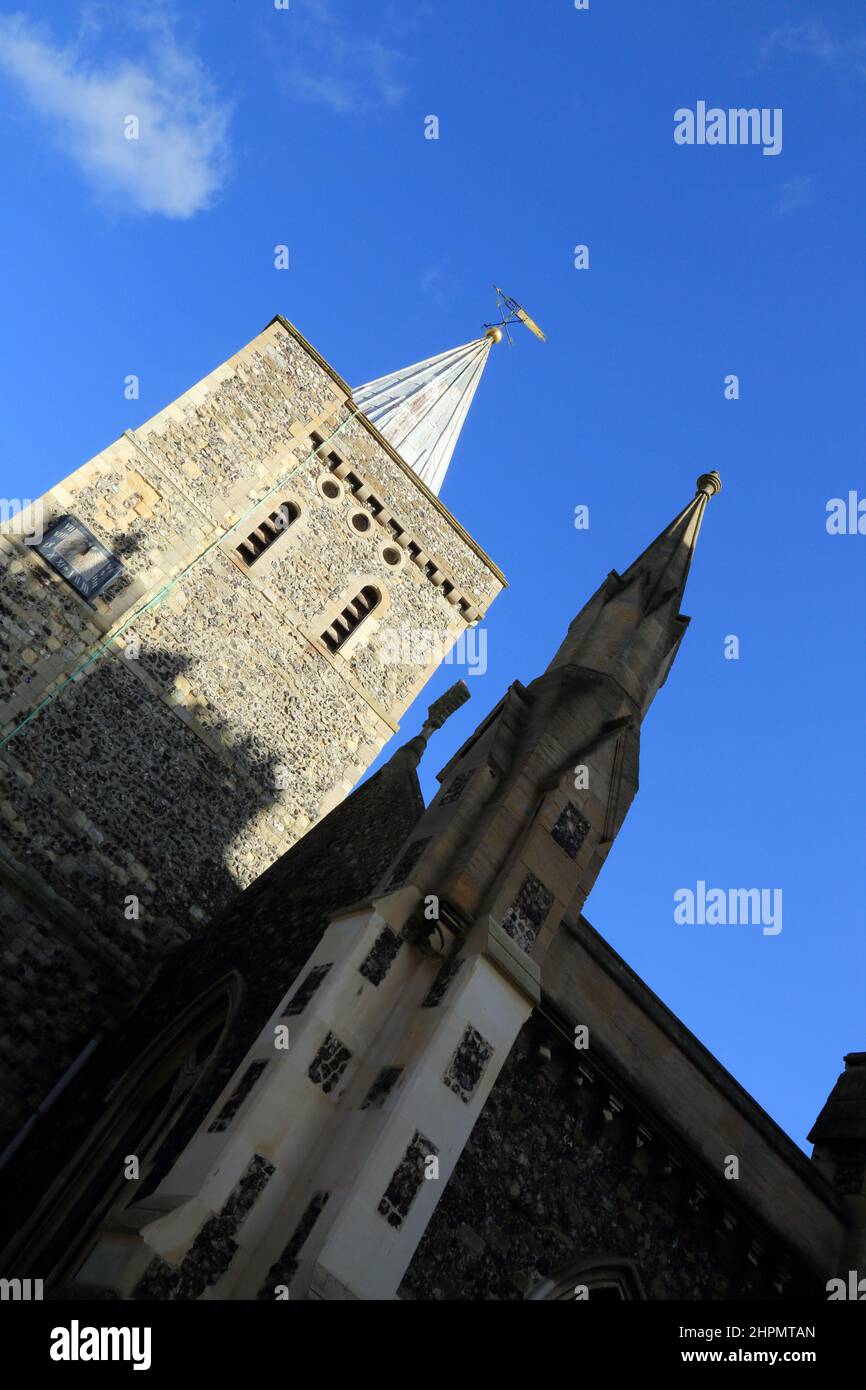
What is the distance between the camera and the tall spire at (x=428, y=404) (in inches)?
963

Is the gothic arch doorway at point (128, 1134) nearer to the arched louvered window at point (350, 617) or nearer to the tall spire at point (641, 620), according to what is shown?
the tall spire at point (641, 620)

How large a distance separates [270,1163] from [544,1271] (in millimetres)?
2230

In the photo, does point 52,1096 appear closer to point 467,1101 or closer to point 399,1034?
point 399,1034

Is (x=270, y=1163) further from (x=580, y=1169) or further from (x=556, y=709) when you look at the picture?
(x=556, y=709)

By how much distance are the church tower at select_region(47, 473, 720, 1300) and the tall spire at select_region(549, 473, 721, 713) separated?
56 mm

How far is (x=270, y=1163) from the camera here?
567cm

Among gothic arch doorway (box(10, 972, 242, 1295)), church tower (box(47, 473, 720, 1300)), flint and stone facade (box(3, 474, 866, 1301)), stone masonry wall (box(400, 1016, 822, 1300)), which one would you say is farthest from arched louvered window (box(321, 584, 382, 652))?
stone masonry wall (box(400, 1016, 822, 1300))

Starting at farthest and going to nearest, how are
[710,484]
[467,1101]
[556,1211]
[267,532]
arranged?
[267,532] < [710,484] < [556,1211] < [467,1101]

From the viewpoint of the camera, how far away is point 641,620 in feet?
31.2

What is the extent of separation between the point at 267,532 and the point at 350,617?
83.0 inches

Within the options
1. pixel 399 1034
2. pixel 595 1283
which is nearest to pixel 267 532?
pixel 399 1034

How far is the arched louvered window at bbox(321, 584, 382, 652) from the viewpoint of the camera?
18.2 m

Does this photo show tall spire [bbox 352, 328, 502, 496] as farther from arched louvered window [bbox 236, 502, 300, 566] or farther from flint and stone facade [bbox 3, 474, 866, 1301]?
flint and stone facade [bbox 3, 474, 866, 1301]

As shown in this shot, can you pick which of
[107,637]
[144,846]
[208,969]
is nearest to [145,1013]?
[208,969]
